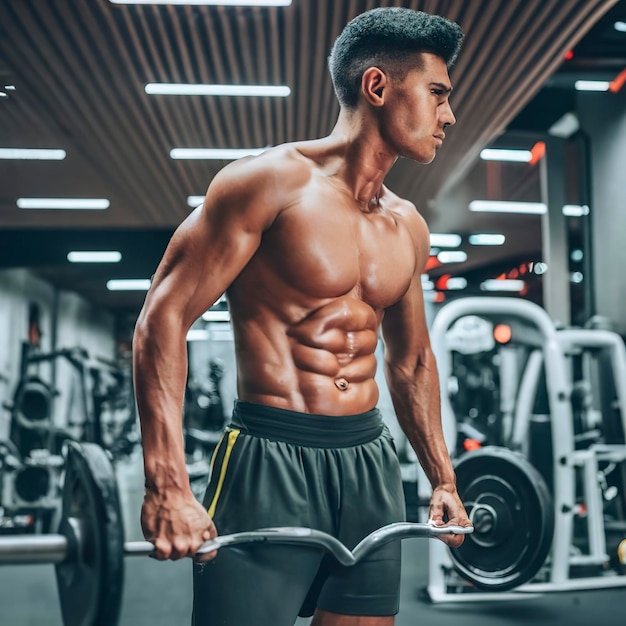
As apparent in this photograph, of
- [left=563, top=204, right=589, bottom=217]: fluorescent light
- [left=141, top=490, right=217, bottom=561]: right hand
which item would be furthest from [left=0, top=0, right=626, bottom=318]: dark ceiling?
[left=141, top=490, right=217, bottom=561]: right hand

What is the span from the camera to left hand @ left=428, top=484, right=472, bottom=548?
5.36 feet

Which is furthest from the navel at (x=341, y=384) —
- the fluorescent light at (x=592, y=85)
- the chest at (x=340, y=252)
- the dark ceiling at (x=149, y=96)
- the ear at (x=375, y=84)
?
the fluorescent light at (x=592, y=85)

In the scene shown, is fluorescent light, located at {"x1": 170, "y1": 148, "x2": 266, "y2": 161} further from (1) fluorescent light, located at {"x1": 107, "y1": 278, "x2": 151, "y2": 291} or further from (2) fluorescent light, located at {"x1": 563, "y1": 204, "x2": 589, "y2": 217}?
(2) fluorescent light, located at {"x1": 563, "y1": 204, "x2": 589, "y2": 217}

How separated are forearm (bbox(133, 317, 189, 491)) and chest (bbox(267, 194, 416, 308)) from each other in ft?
0.86

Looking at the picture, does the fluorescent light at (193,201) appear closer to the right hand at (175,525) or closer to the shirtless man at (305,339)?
the shirtless man at (305,339)

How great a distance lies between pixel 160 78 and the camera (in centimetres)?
261

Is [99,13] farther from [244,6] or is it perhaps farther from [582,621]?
[582,621]

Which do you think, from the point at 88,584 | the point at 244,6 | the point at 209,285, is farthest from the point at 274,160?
the point at 244,6

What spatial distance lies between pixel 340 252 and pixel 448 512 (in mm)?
600

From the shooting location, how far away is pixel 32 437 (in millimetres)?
2826

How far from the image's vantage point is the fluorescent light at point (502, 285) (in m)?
3.04

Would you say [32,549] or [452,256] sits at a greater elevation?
[452,256]

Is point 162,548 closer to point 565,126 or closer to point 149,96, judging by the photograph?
point 149,96

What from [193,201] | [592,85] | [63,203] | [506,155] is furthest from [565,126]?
[63,203]
